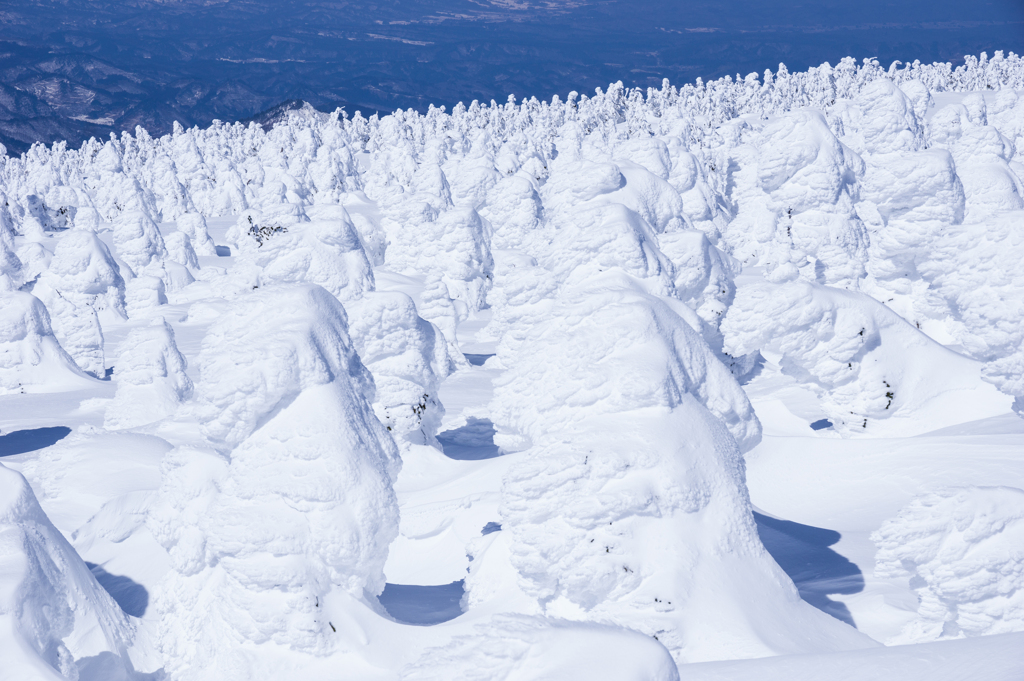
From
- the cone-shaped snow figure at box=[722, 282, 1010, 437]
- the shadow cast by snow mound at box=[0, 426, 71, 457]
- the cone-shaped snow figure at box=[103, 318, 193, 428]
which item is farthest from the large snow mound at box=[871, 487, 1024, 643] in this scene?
the shadow cast by snow mound at box=[0, 426, 71, 457]

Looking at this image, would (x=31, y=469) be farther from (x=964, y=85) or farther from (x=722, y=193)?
(x=964, y=85)

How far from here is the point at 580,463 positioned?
9.09 m

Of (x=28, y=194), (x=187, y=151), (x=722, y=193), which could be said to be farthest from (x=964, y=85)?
(x=28, y=194)

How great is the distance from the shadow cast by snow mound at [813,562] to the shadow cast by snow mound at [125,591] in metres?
10.1

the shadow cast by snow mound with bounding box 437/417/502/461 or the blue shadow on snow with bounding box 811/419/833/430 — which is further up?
the blue shadow on snow with bounding box 811/419/833/430

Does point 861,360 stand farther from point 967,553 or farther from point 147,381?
point 147,381

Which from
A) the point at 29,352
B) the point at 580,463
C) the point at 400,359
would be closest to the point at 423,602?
the point at 580,463

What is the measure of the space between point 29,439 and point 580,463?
20.4 m

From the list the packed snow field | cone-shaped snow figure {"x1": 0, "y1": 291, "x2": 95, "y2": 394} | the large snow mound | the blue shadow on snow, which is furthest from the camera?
cone-shaped snow figure {"x1": 0, "y1": 291, "x2": 95, "y2": 394}

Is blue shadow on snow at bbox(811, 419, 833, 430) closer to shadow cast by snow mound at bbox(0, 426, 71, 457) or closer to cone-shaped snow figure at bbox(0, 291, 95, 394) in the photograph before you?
shadow cast by snow mound at bbox(0, 426, 71, 457)

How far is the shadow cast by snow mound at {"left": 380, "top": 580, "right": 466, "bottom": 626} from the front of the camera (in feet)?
39.1

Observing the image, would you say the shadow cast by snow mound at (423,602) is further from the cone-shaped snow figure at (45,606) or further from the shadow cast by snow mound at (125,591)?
the shadow cast by snow mound at (125,591)

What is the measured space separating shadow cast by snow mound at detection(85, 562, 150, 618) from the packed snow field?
0.07 m

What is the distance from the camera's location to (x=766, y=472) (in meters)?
15.9
